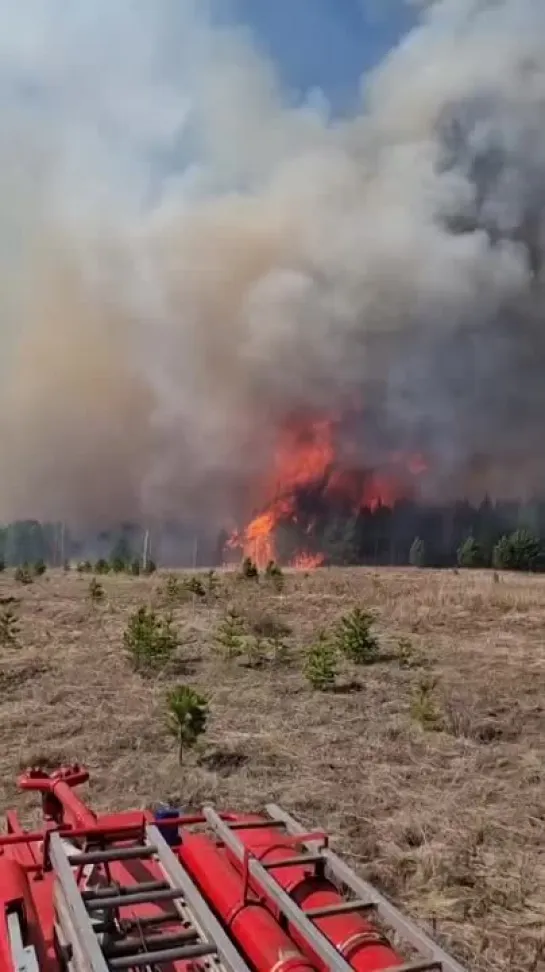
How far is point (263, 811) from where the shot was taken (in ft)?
22.0

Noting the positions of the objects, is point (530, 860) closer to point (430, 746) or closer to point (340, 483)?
point (430, 746)

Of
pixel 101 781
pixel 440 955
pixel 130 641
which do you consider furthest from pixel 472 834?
pixel 130 641

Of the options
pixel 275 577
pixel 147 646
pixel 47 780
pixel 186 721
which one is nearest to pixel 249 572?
pixel 275 577

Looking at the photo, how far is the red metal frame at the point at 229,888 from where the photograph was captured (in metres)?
2.79

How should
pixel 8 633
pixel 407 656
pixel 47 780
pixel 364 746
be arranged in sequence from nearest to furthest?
pixel 47 780 → pixel 364 746 → pixel 407 656 → pixel 8 633

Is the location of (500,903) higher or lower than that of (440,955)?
lower

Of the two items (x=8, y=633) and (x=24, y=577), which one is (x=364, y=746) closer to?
(x=8, y=633)

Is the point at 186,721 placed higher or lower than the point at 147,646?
lower

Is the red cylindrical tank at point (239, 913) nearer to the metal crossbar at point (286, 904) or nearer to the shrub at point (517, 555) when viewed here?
the metal crossbar at point (286, 904)

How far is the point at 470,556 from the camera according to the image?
150 feet

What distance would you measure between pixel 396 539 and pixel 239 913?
165 feet

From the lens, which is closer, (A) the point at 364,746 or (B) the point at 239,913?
(B) the point at 239,913

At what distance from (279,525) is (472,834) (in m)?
36.2

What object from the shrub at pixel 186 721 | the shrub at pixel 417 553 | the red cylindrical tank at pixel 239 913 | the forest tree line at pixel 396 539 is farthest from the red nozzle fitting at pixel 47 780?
the shrub at pixel 417 553
